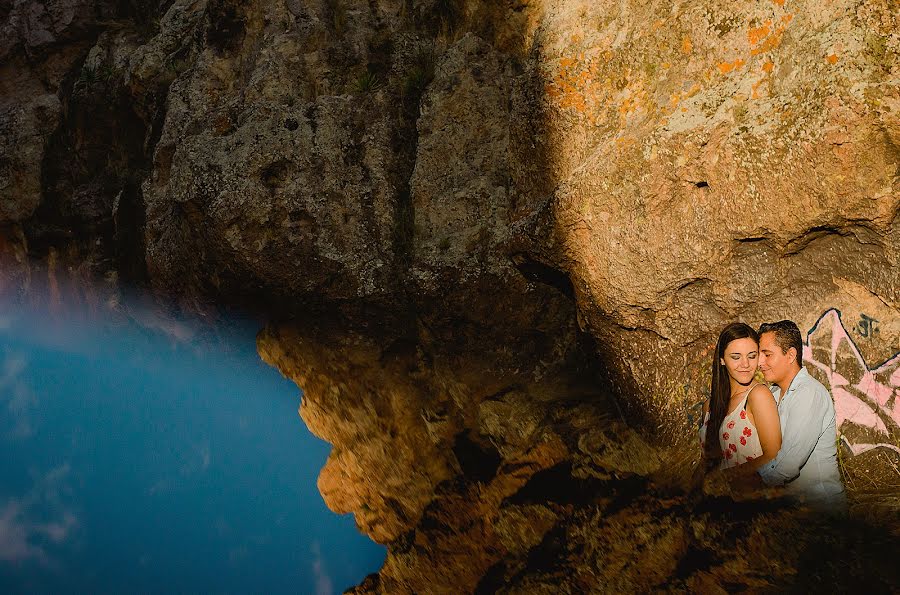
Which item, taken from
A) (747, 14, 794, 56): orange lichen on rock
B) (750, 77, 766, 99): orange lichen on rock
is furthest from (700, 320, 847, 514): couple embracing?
(747, 14, 794, 56): orange lichen on rock

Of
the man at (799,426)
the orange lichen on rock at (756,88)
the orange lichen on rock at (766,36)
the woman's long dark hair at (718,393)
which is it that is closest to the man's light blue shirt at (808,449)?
the man at (799,426)

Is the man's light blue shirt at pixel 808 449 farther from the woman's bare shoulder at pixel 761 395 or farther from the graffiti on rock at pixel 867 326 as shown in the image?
the graffiti on rock at pixel 867 326

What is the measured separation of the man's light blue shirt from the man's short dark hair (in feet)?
0.34

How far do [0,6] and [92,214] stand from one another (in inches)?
105

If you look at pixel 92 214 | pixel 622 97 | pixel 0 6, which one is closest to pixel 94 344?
pixel 92 214

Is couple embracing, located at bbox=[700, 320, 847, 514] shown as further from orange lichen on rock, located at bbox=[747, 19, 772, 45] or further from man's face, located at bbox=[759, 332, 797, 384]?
orange lichen on rock, located at bbox=[747, 19, 772, 45]

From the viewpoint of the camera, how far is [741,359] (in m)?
3.08

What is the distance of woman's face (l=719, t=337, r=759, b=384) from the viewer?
10.0ft

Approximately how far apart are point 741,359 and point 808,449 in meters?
0.48

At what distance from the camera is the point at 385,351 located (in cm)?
447

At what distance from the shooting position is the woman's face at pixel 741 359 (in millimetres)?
3051

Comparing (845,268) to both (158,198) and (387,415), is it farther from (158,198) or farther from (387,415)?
(158,198)

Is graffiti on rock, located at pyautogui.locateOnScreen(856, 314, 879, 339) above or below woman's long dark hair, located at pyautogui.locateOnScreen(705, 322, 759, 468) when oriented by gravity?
Answer: above

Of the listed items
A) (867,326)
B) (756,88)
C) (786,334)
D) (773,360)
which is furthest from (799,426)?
(756,88)
